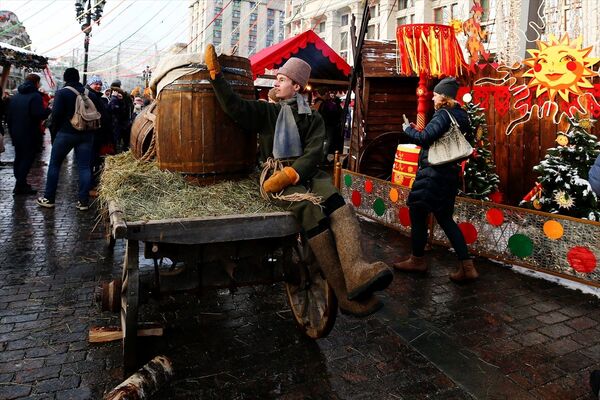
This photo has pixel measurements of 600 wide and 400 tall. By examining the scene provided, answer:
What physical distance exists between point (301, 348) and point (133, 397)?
3.81ft

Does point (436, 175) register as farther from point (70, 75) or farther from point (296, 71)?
point (70, 75)

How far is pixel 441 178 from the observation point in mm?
4527

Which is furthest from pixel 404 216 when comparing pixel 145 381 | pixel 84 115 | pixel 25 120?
pixel 25 120

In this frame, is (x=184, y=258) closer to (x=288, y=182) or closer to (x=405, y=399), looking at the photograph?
(x=288, y=182)

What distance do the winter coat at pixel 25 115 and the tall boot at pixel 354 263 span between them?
7058mm

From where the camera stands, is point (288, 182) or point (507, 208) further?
point (507, 208)

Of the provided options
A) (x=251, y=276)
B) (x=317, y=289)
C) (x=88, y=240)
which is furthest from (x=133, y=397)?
(x=88, y=240)

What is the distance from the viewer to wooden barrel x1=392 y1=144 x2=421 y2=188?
6.69 metres

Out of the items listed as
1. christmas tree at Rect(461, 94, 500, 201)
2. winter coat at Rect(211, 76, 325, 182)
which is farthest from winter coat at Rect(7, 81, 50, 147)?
christmas tree at Rect(461, 94, 500, 201)

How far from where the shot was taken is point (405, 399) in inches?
106

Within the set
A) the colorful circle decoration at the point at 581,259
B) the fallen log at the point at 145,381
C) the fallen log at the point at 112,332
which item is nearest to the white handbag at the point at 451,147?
the colorful circle decoration at the point at 581,259

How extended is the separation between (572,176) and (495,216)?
904 millimetres

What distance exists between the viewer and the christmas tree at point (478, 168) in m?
6.04

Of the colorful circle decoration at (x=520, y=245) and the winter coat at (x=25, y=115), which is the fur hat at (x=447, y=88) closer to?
the colorful circle decoration at (x=520, y=245)
